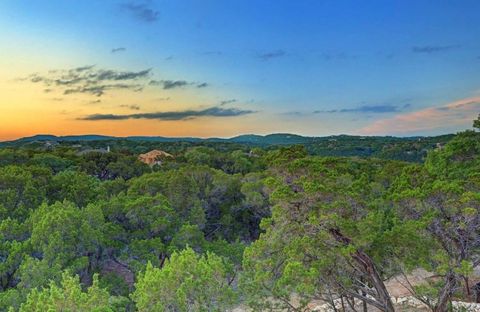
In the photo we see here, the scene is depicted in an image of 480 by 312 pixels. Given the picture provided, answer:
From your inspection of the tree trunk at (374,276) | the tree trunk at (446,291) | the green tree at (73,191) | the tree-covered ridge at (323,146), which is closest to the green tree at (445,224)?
the tree trunk at (446,291)

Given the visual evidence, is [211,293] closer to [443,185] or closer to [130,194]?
[443,185]

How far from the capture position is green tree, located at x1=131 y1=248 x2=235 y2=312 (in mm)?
8719

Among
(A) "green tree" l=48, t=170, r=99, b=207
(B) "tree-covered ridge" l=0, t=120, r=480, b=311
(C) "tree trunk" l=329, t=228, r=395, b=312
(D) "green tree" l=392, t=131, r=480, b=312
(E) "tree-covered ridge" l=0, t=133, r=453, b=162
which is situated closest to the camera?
(B) "tree-covered ridge" l=0, t=120, r=480, b=311

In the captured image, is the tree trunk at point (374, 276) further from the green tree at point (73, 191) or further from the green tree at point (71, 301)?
the green tree at point (73, 191)

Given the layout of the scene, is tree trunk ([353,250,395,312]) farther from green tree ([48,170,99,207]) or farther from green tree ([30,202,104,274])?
green tree ([48,170,99,207])

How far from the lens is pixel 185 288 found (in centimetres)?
895

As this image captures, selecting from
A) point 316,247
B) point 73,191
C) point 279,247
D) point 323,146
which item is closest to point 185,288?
point 279,247

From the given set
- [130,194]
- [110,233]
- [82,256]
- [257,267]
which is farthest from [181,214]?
[257,267]

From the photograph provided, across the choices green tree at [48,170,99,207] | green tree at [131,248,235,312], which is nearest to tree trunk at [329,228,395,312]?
green tree at [131,248,235,312]

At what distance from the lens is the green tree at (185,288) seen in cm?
872

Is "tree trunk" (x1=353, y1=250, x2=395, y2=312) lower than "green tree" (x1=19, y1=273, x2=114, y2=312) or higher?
lower

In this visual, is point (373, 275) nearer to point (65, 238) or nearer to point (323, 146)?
point (65, 238)

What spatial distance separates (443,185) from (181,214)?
42.2ft

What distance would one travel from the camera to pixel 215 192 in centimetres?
2569
